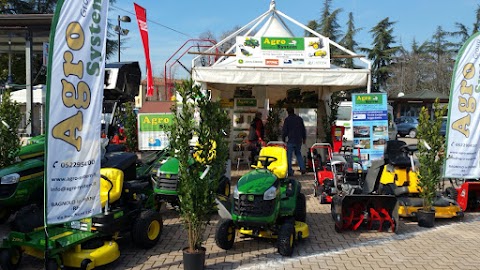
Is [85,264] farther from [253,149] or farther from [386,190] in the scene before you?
[253,149]

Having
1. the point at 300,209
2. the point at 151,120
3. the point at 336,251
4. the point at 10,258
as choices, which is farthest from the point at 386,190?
the point at 151,120

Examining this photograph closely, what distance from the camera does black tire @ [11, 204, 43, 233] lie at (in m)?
4.85

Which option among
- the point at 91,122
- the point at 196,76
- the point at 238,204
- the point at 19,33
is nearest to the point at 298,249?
the point at 238,204

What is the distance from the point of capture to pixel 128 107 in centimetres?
1273

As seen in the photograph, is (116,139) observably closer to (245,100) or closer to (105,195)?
(245,100)

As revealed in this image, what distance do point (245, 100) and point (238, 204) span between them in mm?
7731

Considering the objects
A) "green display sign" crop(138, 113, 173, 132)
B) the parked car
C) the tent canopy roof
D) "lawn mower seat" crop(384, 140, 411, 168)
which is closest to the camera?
"lawn mower seat" crop(384, 140, 411, 168)

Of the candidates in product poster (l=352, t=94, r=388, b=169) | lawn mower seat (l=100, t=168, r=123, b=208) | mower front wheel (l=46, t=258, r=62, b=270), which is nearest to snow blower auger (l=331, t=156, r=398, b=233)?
lawn mower seat (l=100, t=168, r=123, b=208)

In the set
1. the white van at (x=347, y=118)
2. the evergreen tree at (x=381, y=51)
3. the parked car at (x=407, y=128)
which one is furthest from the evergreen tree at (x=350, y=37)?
the white van at (x=347, y=118)

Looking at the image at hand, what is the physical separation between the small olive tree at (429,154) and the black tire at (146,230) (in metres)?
4.05

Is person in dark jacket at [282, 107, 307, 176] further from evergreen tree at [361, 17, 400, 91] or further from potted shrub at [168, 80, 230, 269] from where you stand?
evergreen tree at [361, 17, 400, 91]

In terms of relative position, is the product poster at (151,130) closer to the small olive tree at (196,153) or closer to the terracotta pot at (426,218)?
the small olive tree at (196,153)

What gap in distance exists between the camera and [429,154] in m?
6.34

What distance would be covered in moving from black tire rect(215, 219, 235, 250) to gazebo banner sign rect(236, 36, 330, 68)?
17.1 ft
